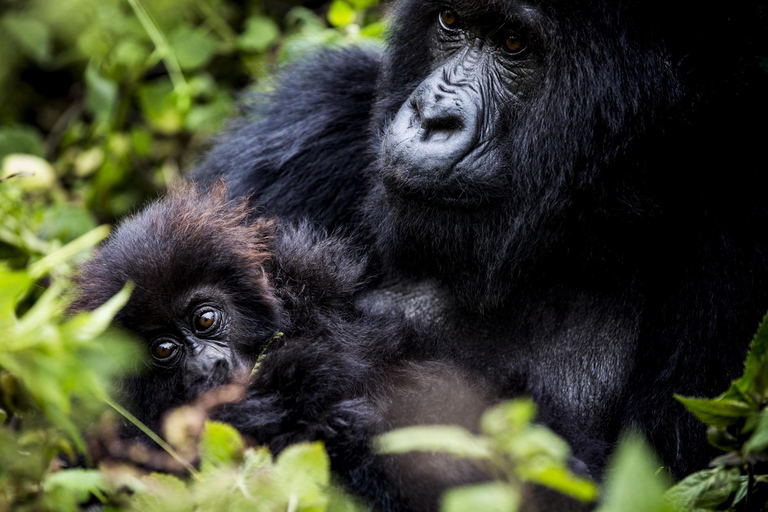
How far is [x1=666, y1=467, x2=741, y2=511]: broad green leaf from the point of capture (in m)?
1.92

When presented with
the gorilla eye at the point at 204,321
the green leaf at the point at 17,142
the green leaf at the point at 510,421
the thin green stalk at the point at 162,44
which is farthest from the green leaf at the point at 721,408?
the green leaf at the point at 17,142

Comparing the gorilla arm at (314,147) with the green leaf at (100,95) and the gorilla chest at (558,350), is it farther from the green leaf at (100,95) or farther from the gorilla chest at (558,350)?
the green leaf at (100,95)

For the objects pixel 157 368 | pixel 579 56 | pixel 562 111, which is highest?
pixel 579 56

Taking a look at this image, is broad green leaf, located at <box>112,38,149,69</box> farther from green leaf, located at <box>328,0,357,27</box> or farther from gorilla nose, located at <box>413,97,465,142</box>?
gorilla nose, located at <box>413,97,465,142</box>

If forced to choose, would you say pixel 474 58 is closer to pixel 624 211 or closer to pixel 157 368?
pixel 624 211

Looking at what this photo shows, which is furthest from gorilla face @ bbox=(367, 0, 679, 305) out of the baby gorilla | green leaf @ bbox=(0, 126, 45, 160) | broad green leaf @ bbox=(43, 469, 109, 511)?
green leaf @ bbox=(0, 126, 45, 160)

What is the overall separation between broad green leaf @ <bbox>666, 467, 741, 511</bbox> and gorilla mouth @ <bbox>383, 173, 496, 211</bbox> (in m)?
1.06

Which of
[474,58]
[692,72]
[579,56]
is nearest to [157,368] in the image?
[474,58]

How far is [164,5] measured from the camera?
4.55 meters

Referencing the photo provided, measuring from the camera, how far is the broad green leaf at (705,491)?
1920 millimetres

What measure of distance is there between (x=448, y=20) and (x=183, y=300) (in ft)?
4.18

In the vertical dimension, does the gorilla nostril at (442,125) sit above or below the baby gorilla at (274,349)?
above

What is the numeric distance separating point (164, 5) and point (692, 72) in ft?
9.96

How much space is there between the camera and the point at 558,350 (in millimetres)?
2830
